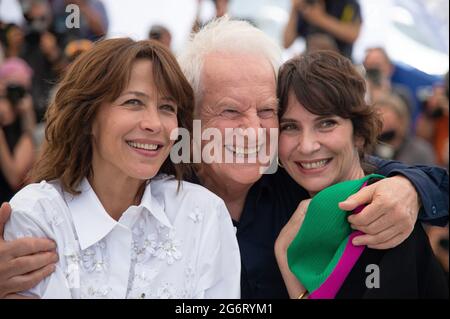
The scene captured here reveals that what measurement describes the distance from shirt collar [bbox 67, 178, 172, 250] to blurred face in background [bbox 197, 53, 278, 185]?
34cm

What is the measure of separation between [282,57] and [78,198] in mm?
836

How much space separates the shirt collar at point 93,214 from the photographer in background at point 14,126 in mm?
1338

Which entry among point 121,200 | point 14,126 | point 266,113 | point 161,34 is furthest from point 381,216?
point 14,126

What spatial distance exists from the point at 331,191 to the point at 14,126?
6.55 feet

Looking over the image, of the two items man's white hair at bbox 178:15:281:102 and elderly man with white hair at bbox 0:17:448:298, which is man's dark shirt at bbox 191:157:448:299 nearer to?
elderly man with white hair at bbox 0:17:448:298

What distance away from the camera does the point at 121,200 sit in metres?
1.89

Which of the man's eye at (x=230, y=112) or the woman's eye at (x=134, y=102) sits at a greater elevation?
the woman's eye at (x=134, y=102)

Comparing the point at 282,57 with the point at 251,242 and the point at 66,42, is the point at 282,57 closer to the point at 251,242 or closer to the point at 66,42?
the point at 251,242

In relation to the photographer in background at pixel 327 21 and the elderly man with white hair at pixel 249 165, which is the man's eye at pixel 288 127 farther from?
the photographer in background at pixel 327 21

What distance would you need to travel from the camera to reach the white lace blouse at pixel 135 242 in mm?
1703

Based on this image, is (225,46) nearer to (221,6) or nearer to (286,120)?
(286,120)

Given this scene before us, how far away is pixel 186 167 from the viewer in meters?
2.07

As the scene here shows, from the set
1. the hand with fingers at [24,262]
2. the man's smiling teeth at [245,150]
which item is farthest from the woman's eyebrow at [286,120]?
the hand with fingers at [24,262]
